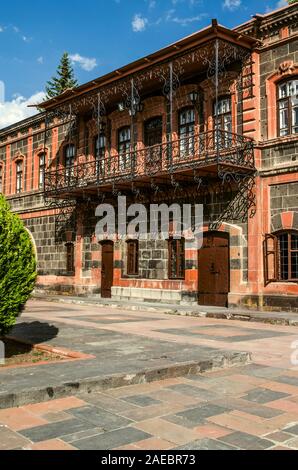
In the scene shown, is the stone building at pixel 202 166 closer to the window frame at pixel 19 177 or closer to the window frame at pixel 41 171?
the window frame at pixel 41 171

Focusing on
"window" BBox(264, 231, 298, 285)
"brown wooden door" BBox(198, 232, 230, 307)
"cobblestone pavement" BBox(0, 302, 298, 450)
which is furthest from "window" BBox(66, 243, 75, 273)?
"cobblestone pavement" BBox(0, 302, 298, 450)

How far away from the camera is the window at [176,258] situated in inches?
702

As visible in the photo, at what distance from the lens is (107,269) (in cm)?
2152

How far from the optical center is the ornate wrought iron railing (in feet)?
50.8

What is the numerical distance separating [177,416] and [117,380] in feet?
4.05

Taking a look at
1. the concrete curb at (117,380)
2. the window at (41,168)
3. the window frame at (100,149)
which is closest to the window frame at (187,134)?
the window frame at (100,149)

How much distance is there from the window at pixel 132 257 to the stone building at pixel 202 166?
0.17ft

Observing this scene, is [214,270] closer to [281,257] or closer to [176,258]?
[176,258]

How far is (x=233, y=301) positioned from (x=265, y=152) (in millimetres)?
4754

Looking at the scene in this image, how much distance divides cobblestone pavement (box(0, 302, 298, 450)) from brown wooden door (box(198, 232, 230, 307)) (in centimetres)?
899

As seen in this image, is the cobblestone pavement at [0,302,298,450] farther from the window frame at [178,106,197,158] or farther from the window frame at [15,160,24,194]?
the window frame at [15,160,24,194]

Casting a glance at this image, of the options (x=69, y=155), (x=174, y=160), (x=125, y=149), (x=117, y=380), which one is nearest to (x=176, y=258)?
(x=174, y=160)
